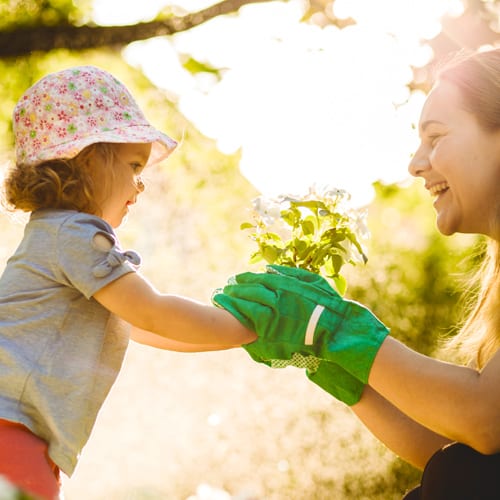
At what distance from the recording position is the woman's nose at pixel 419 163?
1.91 meters

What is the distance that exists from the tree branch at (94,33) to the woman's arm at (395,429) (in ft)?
10.3

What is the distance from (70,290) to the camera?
1.67m

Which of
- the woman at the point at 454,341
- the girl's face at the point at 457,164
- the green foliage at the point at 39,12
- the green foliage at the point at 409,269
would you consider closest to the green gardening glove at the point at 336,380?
the woman at the point at 454,341

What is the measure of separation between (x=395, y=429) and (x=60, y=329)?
944 mm

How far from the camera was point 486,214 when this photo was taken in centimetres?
185

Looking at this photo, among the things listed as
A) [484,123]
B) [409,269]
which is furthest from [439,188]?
[409,269]

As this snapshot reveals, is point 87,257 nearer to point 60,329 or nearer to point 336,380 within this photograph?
point 60,329

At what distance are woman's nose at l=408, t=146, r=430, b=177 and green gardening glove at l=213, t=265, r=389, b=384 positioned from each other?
44 cm

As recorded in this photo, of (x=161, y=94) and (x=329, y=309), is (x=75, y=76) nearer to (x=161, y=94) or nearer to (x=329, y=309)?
(x=329, y=309)

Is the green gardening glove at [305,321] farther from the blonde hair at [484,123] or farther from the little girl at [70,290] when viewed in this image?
the blonde hair at [484,123]

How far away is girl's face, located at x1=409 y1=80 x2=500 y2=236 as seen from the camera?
1.81 metres

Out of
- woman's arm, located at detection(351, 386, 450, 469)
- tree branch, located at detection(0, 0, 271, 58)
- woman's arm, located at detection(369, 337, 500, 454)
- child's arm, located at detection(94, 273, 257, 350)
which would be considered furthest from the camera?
tree branch, located at detection(0, 0, 271, 58)

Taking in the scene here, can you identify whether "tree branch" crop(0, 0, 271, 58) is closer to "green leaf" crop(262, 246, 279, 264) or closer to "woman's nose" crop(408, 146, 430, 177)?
"woman's nose" crop(408, 146, 430, 177)

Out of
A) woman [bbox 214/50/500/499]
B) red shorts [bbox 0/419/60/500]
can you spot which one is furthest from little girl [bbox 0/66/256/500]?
woman [bbox 214/50/500/499]
